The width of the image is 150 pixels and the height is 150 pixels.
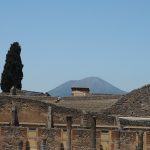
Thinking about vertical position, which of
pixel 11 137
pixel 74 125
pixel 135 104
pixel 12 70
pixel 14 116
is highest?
pixel 12 70

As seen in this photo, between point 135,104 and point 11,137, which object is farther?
point 135,104

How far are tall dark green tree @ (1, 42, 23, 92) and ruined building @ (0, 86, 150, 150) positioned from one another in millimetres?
20027

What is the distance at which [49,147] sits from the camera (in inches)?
1114

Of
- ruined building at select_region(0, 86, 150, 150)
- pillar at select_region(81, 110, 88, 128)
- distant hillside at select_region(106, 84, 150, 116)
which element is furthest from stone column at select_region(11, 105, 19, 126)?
distant hillside at select_region(106, 84, 150, 116)

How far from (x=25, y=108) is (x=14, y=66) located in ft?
72.5

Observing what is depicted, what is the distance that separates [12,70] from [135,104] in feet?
83.1

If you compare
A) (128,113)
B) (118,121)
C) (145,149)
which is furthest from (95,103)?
(145,149)

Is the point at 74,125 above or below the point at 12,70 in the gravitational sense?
below

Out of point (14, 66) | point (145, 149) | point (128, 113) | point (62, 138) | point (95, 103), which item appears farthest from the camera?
point (14, 66)

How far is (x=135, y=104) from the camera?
102 feet

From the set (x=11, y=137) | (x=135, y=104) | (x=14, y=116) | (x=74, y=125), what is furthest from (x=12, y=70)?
(x=11, y=137)

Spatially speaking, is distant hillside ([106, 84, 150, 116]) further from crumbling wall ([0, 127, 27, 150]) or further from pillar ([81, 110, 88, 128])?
crumbling wall ([0, 127, 27, 150])

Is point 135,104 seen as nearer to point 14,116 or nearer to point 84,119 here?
point 84,119

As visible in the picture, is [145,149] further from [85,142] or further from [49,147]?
[49,147]
